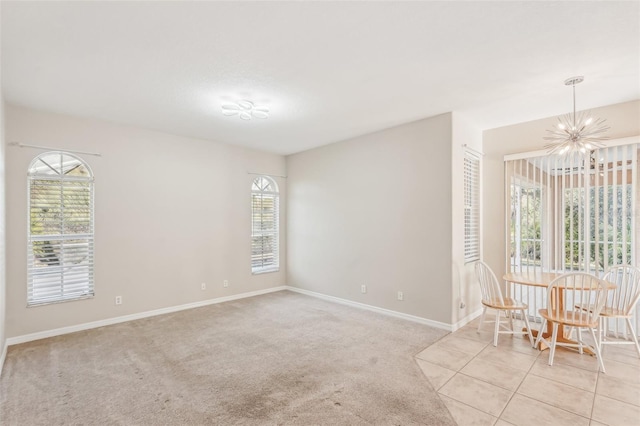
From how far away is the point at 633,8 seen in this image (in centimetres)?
203

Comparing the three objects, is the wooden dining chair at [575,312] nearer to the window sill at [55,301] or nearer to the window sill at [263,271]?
the window sill at [263,271]

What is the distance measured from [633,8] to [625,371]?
9.76 feet

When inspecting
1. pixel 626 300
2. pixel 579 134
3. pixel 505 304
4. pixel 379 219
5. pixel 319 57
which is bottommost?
pixel 505 304

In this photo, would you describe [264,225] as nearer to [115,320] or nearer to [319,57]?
[115,320]

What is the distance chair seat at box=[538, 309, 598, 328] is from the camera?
289cm

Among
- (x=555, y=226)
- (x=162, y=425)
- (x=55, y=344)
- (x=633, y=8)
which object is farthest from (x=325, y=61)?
(x=55, y=344)

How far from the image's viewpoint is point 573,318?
9.80 ft

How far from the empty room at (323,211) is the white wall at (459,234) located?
5 cm

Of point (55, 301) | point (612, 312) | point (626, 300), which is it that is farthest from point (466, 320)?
point (55, 301)

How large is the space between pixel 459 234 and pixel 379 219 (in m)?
1.16

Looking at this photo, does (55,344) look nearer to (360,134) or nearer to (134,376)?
(134,376)

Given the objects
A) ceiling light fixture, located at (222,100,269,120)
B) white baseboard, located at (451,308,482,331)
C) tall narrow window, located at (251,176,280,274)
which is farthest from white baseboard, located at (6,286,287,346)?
white baseboard, located at (451,308,482,331)

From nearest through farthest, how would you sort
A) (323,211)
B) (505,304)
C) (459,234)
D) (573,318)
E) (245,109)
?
(573,318)
(505,304)
(245,109)
(459,234)
(323,211)

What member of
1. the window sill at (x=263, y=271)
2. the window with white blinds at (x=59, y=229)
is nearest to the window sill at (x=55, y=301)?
the window with white blinds at (x=59, y=229)
